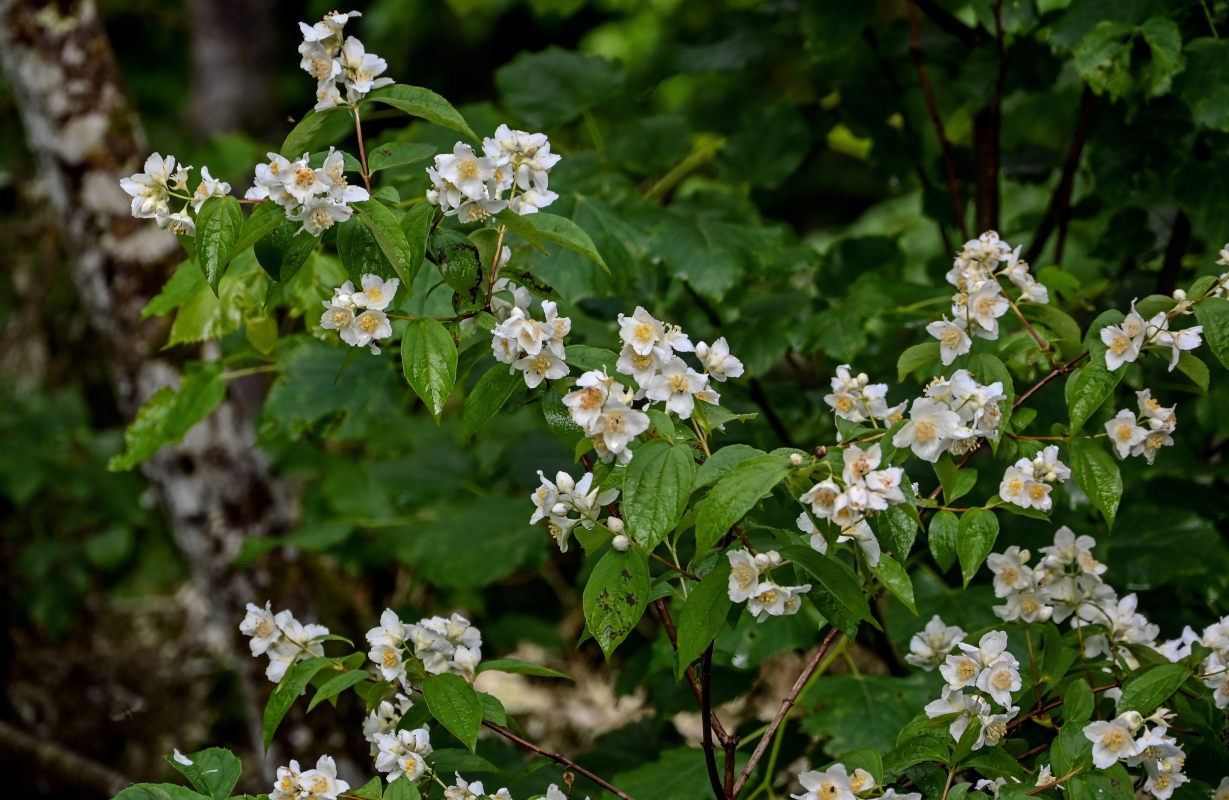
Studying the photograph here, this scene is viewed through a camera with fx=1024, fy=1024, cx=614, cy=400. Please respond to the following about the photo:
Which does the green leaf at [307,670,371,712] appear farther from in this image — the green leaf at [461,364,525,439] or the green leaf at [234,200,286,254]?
the green leaf at [234,200,286,254]

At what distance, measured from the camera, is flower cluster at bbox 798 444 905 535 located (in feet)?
2.83

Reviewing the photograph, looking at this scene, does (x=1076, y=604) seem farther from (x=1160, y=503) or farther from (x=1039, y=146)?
(x=1039, y=146)

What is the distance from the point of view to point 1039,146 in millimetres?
2244

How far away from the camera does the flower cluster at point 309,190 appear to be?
95 cm

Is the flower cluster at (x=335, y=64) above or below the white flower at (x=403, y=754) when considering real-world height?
above

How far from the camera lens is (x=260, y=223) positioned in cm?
98

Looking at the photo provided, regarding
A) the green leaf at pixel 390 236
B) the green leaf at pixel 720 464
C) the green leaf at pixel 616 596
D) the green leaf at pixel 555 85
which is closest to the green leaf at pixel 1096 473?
the green leaf at pixel 720 464

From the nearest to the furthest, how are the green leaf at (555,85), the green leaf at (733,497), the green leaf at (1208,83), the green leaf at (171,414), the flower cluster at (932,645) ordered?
the green leaf at (733,497), the flower cluster at (932,645), the green leaf at (1208,83), the green leaf at (171,414), the green leaf at (555,85)

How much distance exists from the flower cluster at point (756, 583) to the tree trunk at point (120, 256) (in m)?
1.80

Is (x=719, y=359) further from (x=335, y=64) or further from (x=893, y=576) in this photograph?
(x=335, y=64)

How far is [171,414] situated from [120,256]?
0.81 m

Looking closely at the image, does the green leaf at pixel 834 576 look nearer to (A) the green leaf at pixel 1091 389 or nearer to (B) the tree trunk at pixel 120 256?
(A) the green leaf at pixel 1091 389

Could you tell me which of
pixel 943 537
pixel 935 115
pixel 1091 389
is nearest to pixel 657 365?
pixel 943 537

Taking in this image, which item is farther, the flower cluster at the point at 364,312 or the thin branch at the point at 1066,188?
the thin branch at the point at 1066,188
